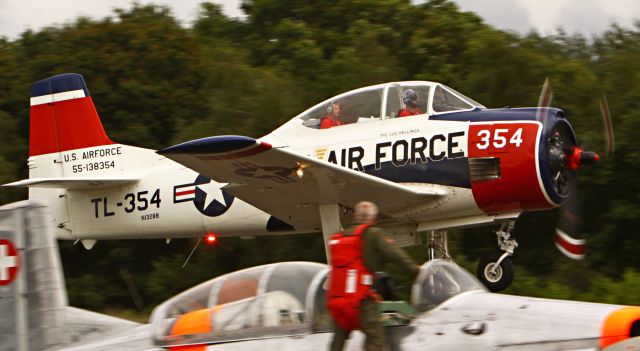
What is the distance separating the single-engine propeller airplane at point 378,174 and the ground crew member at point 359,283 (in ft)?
12.8

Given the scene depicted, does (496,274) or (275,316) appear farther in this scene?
(496,274)

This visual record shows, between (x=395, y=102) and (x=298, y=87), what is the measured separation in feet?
24.4

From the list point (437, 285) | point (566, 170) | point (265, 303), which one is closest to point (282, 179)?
point (566, 170)

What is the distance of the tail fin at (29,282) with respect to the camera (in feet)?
23.3

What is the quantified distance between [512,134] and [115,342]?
5915 millimetres

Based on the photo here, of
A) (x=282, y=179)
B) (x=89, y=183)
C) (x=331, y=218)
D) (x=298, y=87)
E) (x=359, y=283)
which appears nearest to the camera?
(x=359, y=283)

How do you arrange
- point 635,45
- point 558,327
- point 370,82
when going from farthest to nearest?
point 635,45, point 370,82, point 558,327

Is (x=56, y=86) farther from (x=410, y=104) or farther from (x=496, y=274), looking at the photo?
(x=496, y=274)

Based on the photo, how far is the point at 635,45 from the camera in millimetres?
20672

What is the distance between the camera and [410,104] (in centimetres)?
1223

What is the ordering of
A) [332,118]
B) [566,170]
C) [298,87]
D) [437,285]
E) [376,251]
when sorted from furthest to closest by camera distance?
1. [298,87]
2. [332,118]
3. [566,170]
4. [437,285]
5. [376,251]

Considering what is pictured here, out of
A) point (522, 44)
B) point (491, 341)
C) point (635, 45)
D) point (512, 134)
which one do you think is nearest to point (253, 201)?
point (512, 134)

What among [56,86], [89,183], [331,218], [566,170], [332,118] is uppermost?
[56,86]

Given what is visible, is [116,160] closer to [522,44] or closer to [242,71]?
[242,71]
